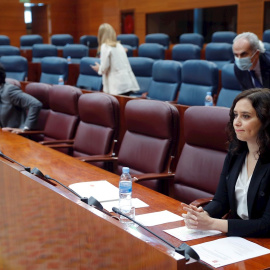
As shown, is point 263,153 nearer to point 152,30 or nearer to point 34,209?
point 34,209

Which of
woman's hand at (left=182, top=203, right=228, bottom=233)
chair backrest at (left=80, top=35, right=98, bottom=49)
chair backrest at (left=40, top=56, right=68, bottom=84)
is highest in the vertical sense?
chair backrest at (left=80, top=35, right=98, bottom=49)

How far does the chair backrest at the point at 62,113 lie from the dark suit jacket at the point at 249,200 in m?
1.95

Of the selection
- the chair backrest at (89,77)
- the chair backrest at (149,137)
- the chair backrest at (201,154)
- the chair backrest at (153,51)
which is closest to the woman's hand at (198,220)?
the chair backrest at (201,154)

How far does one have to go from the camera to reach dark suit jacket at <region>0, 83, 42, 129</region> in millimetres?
3826

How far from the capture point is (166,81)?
4.99m

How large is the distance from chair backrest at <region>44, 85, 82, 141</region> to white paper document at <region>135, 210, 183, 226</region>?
1.89 meters

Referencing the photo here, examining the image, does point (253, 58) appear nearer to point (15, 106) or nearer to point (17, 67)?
point (15, 106)

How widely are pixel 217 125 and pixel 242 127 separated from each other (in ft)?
2.00

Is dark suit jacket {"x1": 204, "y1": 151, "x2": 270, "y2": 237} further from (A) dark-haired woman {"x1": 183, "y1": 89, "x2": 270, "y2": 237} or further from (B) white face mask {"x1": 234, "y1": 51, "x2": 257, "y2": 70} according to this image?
(B) white face mask {"x1": 234, "y1": 51, "x2": 257, "y2": 70}

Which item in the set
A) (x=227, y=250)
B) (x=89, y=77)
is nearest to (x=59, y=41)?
(x=89, y=77)

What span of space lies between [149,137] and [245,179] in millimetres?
1075

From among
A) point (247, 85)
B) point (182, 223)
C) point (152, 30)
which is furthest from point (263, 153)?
point (152, 30)

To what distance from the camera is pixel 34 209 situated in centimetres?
167

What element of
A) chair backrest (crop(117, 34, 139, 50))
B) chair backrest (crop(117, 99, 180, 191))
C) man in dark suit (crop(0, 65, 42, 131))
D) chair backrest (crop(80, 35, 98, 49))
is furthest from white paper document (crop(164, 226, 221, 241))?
chair backrest (crop(80, 35, 98, 49))
